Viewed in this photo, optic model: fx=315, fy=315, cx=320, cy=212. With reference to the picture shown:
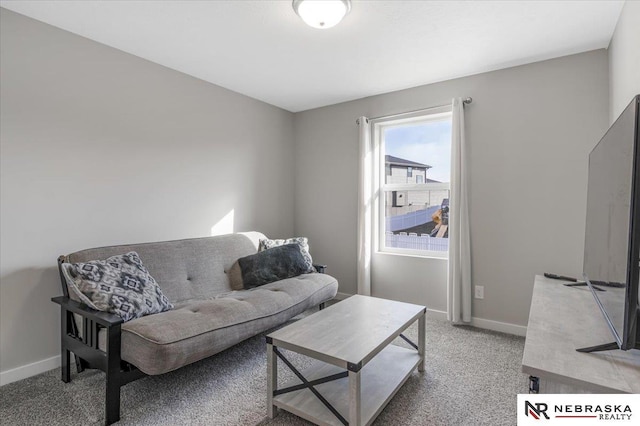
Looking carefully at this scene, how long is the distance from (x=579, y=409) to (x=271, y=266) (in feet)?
7.28

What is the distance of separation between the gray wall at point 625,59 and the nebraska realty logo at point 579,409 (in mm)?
1504

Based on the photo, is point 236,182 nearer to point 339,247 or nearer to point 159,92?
point 159,92

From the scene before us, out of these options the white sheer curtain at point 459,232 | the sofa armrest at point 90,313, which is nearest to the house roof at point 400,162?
the white sheer curtain at point 459,232

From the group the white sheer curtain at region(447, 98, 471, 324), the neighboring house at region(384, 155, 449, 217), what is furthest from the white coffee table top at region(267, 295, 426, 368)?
the neighboring house at region(384, 155, 449, 217)

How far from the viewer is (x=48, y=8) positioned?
6.41 feet

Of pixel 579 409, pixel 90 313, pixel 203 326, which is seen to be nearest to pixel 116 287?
pixel 90 313

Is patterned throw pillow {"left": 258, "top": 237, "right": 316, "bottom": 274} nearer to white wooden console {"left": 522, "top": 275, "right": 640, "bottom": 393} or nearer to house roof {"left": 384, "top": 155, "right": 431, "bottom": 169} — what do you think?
house roof {"left": 384, "top": 155, "right": 431, "bottom": 169}

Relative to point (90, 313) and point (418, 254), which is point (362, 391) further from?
point (418, 254)

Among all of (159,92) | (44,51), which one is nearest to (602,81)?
(159,92)

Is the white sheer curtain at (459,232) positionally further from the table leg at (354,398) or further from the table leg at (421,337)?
the table leg at (354,398)

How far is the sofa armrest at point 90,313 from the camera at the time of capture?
163 centimetres

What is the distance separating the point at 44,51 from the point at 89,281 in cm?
159

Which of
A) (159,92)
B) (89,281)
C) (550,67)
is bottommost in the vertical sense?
(89,281)

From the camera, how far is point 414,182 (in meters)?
3.37
